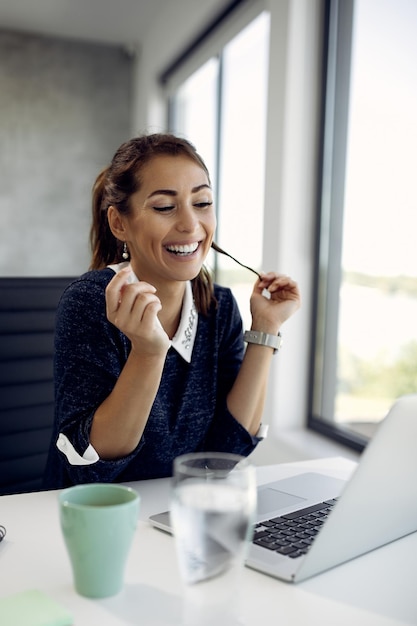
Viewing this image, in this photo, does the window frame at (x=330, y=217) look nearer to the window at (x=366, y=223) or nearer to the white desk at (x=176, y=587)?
the window at (x=366, y=223)

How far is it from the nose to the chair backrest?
419 millimetres

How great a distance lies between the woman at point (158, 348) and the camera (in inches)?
39.7

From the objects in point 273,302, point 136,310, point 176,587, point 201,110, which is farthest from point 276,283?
point 201,110

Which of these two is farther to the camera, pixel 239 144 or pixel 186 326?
pixel 239 144

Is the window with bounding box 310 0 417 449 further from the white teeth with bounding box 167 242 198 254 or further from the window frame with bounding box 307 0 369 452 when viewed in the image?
the white teeth with bounding box 167 242 198 254

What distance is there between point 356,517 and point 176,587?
0.20m

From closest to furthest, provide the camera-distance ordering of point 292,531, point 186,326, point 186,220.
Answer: point 292,531 → point 186,220 → point 186,326

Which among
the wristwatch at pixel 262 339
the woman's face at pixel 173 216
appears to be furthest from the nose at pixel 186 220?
the wristwatch at pixel 262 339

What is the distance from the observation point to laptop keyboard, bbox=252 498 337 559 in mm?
717

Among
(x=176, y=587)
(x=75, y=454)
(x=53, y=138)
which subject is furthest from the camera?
(x=53, y=138)

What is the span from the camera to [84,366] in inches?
42.4

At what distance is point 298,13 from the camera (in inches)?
87.9

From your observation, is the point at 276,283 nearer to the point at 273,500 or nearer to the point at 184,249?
the point at 184,249

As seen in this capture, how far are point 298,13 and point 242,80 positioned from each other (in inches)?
34.3
